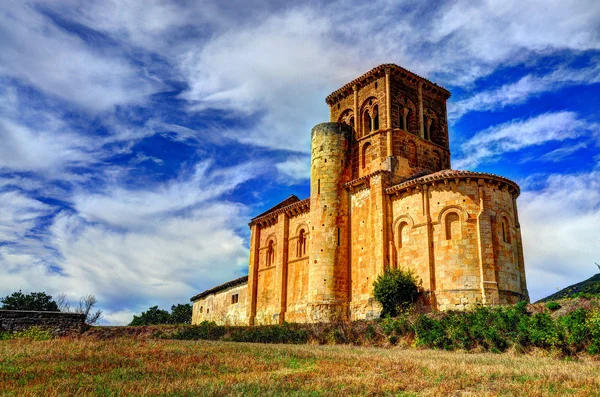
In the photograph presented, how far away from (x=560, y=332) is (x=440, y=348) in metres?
4.54

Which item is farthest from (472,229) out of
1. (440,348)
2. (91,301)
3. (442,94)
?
(91,301)

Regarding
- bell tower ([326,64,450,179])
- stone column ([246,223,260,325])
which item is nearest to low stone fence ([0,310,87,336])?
bell tower ([326,64,450,179])

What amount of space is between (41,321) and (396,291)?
16608 mm

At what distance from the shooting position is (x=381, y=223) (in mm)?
28359

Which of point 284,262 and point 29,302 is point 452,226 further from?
point 29,302

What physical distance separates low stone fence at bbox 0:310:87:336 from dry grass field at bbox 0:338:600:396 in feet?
19.4

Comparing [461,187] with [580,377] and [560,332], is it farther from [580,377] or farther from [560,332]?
[580,377]

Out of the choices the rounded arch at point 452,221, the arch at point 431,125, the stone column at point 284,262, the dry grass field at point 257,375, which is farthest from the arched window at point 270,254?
the dry grass field at point 257,375

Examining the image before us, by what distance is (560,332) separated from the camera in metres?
14.4

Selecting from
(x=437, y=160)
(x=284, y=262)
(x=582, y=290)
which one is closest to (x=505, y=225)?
(x=437, y=160)

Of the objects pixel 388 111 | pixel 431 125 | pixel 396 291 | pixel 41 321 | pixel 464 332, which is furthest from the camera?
pixel 431 125

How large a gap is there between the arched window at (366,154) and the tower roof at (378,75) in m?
5.06

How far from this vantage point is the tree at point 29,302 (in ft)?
157

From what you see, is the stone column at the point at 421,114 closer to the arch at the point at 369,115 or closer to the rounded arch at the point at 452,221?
the arch at the point at 369,115
